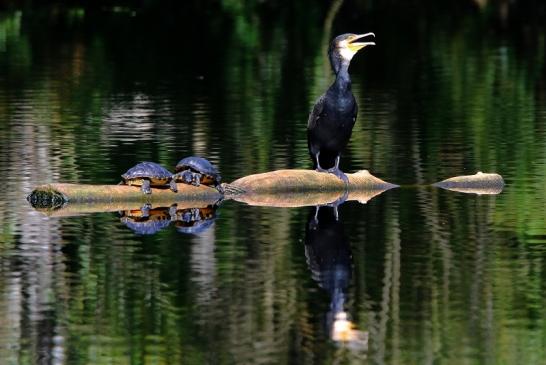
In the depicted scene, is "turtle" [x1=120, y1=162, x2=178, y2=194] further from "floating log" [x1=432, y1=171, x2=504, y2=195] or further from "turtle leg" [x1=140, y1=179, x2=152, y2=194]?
"floating log" [x1=432, y1=171, x2=504, y2=195]

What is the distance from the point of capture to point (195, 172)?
59.3 ft

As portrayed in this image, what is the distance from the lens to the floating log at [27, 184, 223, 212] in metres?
17.5

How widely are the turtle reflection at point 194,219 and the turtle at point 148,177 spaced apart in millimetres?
411

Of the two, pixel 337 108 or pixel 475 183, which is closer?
pixel 337 108

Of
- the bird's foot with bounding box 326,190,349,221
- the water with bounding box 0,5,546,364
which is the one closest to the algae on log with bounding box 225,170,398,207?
the bird's foot with bounding box 326,190,349,221

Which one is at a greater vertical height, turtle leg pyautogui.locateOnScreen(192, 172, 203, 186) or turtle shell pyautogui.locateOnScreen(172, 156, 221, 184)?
turtle shell pyautogui.locateOnScreen(172, 156, 221, 184)

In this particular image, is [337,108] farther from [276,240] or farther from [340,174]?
[276,240]

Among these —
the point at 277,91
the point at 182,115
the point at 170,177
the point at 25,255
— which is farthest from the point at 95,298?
the point at 277,91

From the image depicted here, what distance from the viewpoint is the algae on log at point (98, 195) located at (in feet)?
57.6

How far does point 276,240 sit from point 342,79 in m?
3.35

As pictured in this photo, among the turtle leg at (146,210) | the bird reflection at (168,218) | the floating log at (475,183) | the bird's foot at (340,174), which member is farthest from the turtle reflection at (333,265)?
the floating log at (475,183)

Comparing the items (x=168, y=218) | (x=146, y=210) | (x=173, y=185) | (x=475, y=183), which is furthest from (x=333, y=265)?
(x=475, y=183)

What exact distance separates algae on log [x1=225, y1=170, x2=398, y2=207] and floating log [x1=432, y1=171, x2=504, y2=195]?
93 centimetres

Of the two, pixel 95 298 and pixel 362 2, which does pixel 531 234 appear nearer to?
pixel 95 298
